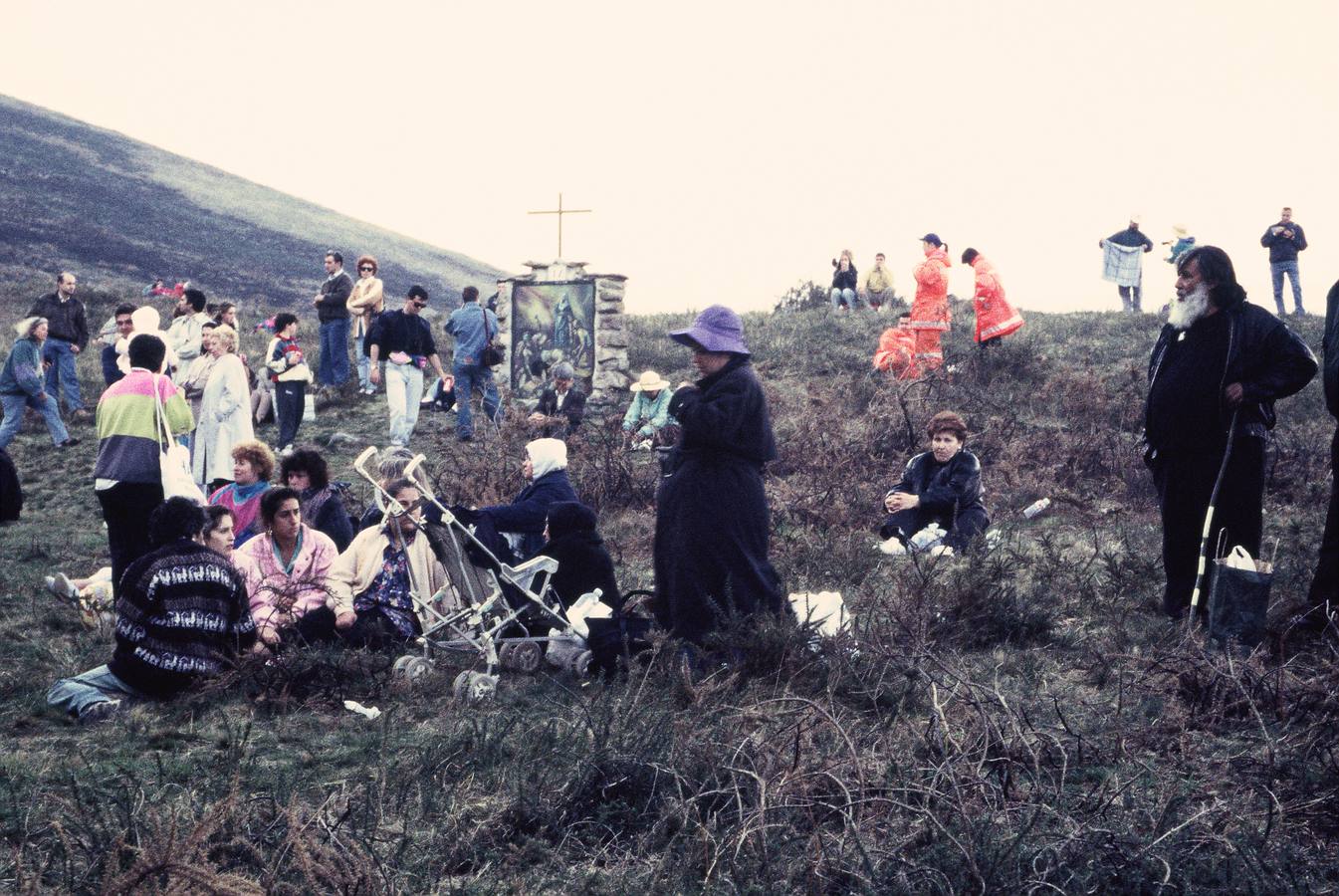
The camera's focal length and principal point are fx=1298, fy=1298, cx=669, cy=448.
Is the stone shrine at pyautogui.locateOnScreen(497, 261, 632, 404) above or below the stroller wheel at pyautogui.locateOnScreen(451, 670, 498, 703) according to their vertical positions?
above

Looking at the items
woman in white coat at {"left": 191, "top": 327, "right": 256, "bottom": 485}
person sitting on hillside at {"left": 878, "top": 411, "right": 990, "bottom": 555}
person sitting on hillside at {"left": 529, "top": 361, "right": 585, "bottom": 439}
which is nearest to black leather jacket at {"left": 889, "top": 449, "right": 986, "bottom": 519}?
person sitting on hillside at {"left": 878, "top": 411, "right": 990, "bottom": 555}

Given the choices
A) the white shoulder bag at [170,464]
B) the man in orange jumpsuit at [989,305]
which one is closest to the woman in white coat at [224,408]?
the white shoulder bag at [170,464]

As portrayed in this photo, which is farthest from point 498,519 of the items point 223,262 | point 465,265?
point 465,265

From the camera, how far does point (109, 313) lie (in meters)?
24.0

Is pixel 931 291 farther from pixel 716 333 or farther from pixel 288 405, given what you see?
pixel 716 333

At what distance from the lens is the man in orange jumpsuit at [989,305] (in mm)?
15406

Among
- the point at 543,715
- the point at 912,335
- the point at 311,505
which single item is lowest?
the point at 543,715

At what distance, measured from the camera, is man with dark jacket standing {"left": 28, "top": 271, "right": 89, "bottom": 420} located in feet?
47.2

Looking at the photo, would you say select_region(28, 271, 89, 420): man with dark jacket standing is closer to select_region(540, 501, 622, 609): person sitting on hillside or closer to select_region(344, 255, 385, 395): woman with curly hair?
select_region(344, 255, 385, 395): woman with curly hair

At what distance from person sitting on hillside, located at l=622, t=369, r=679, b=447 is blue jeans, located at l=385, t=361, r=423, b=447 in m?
2.22

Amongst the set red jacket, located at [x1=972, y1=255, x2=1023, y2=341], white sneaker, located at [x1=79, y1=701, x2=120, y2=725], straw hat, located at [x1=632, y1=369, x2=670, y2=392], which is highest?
red jacket, located at [x1=972, y1=255, x2=1023, y2=341]

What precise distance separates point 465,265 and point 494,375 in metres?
44.0

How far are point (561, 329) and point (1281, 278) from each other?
10482mm

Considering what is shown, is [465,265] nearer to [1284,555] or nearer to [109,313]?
[109,313]
